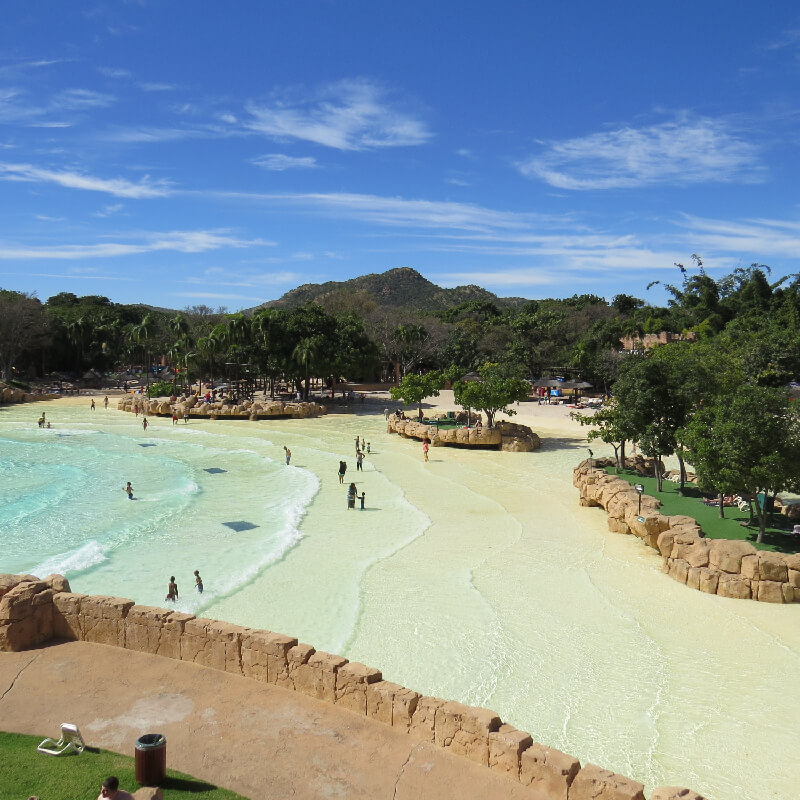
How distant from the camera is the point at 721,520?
20828 millimetres

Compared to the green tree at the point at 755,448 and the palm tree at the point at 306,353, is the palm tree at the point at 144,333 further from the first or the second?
the green tree at the point at 755,448

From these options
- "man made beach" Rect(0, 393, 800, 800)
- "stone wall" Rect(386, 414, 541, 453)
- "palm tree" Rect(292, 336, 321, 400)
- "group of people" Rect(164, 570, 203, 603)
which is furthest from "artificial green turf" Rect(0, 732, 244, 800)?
"palm tree" Rect(292, 336, 321, 400)

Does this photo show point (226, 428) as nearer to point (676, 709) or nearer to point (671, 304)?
point (676, 709)

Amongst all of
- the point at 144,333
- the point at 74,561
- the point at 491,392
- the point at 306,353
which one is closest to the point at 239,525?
the point at 74,561

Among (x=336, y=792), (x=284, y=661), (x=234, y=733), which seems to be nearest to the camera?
(x=336, y=792)

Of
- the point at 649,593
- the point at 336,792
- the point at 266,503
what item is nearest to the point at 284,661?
the point at 336,792

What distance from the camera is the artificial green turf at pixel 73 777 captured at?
7668mm

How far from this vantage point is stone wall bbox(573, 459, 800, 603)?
16422 millimetres

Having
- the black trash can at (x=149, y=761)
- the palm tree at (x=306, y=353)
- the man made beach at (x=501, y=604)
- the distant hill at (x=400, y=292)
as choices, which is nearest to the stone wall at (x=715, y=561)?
the man made beach at (x=501, y=604)

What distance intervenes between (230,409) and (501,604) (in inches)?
1676

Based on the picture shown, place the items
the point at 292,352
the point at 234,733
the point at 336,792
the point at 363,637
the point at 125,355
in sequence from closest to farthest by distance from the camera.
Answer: the point at 336,792 → the point at 234,733 → the point at 363,637 → the point at 292,352 → the point at 125,355

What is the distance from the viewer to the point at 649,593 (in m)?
17.2

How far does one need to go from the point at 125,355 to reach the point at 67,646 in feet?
253

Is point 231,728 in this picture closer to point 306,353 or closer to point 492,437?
point 492,437
